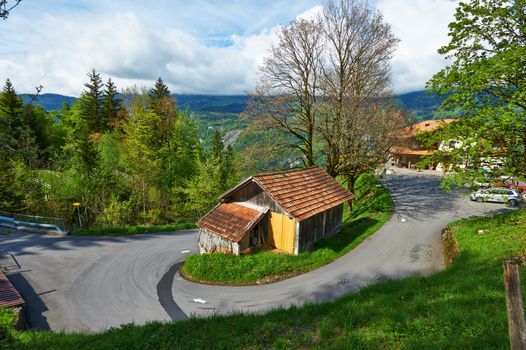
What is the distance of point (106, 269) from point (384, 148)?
78.5 ft

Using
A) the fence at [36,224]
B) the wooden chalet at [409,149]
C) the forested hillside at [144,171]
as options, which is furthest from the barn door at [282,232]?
the fence at [36,224]

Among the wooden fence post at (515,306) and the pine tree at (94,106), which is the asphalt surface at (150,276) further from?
the pine tree at (94,106)

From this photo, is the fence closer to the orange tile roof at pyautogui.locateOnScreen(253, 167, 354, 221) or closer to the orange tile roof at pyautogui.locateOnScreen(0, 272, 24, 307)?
the orange tile roof at pyautogui.locateOnScreen(0, 272, 24, 307)

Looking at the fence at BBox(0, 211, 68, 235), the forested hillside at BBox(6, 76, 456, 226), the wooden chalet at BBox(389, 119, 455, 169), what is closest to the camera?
the fence at BBox(0, 211, 68, 235)

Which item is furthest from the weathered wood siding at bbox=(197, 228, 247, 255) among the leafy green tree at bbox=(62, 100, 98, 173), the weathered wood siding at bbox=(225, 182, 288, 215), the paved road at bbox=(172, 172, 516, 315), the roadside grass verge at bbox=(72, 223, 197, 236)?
the leafy green tree at bbox=(62, 100, 98, 173)

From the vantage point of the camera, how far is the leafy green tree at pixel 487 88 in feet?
38.7

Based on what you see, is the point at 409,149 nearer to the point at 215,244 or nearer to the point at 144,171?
the point at 215,244

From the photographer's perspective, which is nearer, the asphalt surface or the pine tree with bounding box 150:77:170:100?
the asphalt surface

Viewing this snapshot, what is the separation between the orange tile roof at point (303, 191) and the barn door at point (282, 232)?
100 centimetres

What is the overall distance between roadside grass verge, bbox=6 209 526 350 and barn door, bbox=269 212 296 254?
753 cm

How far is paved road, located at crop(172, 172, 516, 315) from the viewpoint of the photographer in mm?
13977

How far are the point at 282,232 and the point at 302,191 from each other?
11.1ft

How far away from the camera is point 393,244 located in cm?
2016

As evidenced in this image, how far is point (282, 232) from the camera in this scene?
1839 centimetres
